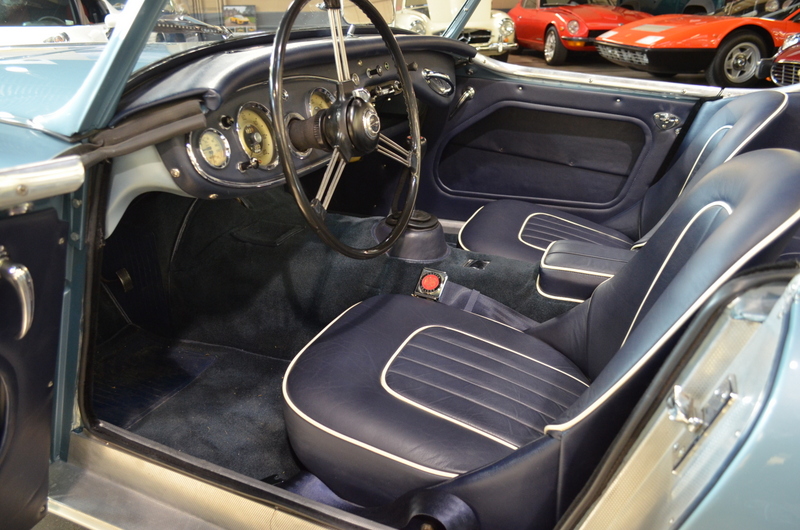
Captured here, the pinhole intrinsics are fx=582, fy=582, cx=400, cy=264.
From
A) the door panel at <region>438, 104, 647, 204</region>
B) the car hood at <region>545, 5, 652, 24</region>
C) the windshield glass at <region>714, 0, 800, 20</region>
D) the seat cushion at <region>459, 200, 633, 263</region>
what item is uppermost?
the windshield glass at <region>714, 0, 800, 20</region>

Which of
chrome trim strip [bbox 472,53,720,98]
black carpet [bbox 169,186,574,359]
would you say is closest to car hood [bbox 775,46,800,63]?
chrome trim strip [bbox 472,53,720,98]

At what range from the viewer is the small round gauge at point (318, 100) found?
143cm

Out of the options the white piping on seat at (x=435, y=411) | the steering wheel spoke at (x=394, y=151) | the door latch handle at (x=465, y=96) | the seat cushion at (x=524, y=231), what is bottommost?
the white piping on seat at (x=435, y=411)

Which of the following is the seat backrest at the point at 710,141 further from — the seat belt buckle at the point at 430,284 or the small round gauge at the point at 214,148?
the small round gauge at the point at 214,148

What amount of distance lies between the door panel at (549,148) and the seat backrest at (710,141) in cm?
14

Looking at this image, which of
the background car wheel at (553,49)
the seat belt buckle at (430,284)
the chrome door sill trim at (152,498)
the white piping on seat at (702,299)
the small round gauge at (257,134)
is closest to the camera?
the white piping on seat at (702,299)

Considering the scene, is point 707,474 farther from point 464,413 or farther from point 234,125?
point 234,125

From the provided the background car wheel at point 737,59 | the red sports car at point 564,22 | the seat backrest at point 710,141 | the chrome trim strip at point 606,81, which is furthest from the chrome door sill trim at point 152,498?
the red sports car at point 564,22

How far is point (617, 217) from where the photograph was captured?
2443mm

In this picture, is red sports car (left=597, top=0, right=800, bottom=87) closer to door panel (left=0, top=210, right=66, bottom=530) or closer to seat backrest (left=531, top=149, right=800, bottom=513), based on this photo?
seat backrest (left=531, top=149, right=800, bottom=513)

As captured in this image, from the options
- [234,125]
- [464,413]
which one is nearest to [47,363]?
[234,125]

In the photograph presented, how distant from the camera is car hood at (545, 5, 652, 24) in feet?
23.6

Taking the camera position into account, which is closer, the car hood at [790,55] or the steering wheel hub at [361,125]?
the steering wheel hub at [361,125]

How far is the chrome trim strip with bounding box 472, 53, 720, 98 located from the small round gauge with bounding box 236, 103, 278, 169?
1313 mm
